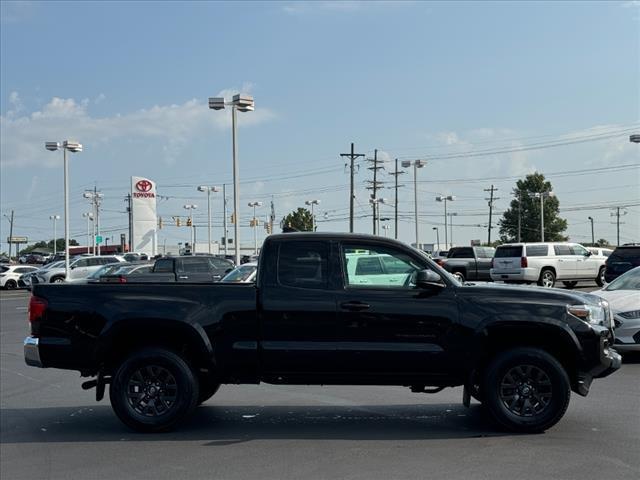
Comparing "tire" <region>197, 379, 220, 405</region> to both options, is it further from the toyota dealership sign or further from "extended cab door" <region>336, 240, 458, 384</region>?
the toyota dealership sign

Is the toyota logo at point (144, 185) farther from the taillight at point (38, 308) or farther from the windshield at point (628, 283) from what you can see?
the taillight at point (38, 308)

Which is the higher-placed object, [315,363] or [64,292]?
[64,292]

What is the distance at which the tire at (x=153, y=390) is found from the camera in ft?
24.2

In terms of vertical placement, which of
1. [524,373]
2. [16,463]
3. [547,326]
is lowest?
[16,463]

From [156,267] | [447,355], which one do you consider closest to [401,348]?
[447,355]

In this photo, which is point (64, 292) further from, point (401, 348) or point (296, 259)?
point (401, 348)

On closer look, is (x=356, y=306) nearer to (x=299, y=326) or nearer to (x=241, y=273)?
(x=299, y=326)

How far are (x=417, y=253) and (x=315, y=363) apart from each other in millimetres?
1497

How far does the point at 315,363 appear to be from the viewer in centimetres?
721

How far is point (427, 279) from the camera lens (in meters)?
7.07

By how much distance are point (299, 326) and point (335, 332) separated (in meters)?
0.36

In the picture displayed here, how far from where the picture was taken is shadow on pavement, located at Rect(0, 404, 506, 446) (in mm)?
7273

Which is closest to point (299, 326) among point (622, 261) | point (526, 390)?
point (526, 390)

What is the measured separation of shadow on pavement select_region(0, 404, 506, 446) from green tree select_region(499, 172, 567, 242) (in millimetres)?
Answer: 91969
